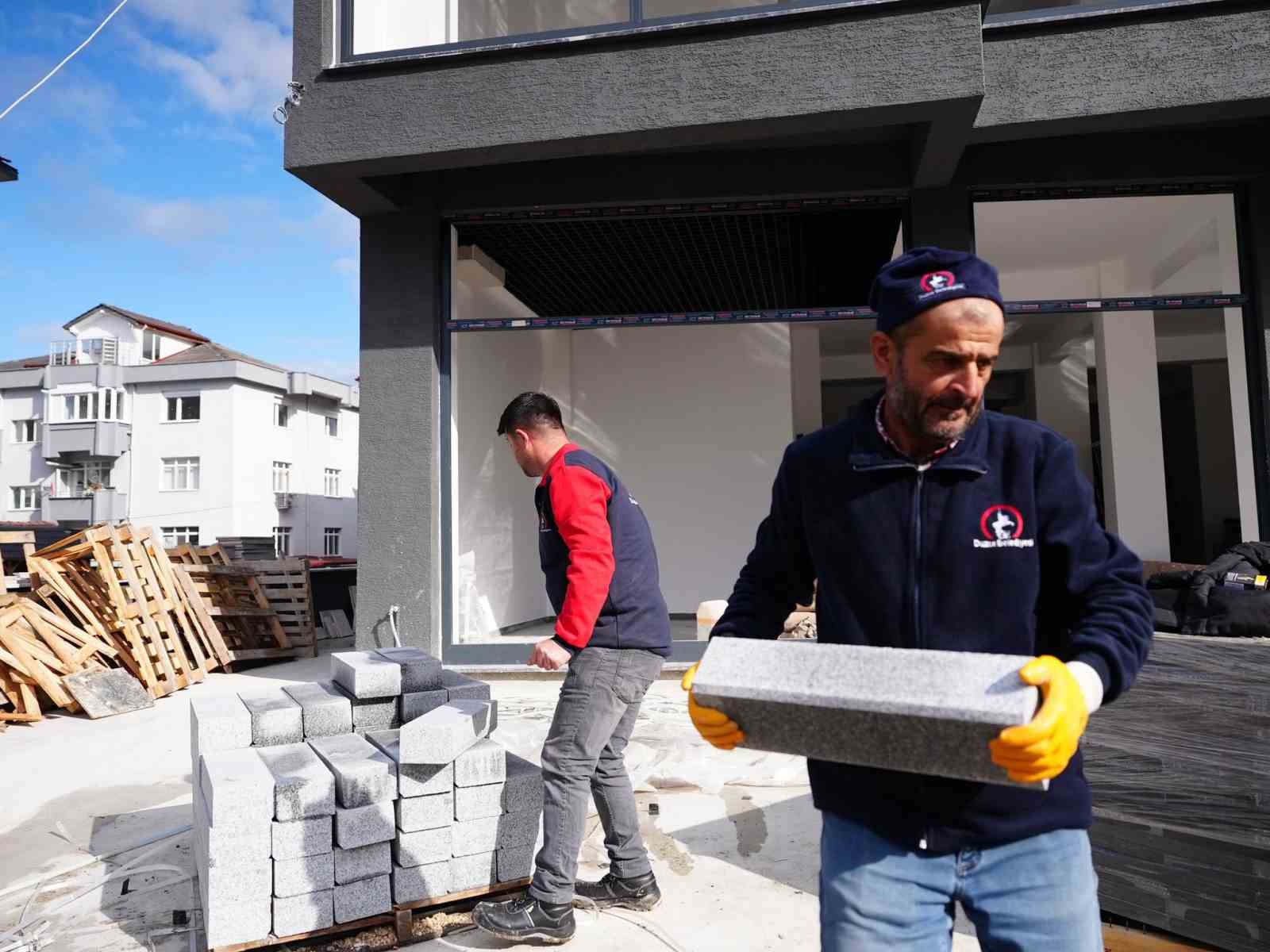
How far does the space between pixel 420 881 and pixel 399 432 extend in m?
5.10

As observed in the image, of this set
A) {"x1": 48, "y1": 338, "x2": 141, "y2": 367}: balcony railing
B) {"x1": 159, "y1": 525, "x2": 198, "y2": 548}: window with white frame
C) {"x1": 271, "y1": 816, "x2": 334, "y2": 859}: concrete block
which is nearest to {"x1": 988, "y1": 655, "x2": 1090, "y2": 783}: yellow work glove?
{"x1": 271, "y1": 816, "x2": 334, "y2": 859}: concrete block

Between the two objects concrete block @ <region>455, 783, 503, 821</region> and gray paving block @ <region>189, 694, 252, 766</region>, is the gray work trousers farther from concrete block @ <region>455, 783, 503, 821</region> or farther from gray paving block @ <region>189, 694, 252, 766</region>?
gray paving block @ <region>189, 694, 252, 766</region>

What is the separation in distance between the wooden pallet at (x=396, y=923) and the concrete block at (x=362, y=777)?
442 mm

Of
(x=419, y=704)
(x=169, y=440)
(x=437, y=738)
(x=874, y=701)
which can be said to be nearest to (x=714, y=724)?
(x=874, y=701)

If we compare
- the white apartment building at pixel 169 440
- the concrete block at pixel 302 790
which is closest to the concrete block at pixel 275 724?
the concrete block at pixel 302 790

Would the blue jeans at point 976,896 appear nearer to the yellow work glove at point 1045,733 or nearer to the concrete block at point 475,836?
the yellow work glove at point 1045,733

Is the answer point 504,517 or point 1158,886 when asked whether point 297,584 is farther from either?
point 1158,886

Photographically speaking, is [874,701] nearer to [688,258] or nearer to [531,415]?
[531,415]

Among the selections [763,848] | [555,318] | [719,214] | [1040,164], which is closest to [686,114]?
[719,214]

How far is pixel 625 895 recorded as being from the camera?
11.5ft

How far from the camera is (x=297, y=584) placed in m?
11.2

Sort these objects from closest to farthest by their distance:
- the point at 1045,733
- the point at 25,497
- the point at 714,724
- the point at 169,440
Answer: the point at 1045,733 → the point at 714,724 → the point at 169,440 → the point at 25,497

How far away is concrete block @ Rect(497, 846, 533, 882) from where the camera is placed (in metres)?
3.57

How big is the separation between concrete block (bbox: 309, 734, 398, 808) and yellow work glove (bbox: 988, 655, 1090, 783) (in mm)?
2585
